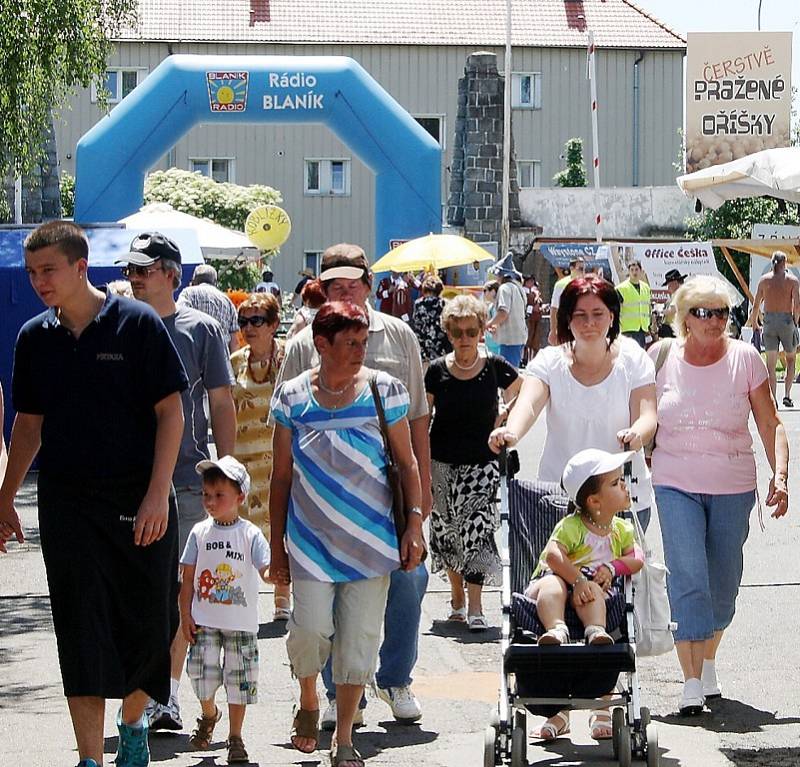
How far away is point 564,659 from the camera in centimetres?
580

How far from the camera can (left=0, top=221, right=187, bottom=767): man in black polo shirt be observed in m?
5.74

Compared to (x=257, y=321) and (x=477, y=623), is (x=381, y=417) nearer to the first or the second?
(x=477, y=623)

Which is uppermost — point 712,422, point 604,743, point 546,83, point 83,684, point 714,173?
point 546,83

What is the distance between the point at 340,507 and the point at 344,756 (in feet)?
2.96

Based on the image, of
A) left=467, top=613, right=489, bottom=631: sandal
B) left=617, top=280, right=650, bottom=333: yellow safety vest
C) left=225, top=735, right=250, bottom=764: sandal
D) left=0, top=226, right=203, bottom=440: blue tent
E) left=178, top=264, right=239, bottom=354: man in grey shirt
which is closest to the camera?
left=225, top=735, right=250, bottom=764: sandal

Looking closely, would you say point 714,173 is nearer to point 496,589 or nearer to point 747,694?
point 496,589

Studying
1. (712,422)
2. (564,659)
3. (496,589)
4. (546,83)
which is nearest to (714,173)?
(496,589)

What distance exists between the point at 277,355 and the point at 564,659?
4067mm

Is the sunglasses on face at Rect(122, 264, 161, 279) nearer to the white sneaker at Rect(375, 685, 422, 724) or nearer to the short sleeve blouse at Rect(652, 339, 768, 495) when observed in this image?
the white sneaker at Rect(375, 685, 422, 724)

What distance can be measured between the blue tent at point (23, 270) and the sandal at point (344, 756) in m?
9.45

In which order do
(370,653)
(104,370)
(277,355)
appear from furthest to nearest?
(277,355)
(370,653)
(104,370)

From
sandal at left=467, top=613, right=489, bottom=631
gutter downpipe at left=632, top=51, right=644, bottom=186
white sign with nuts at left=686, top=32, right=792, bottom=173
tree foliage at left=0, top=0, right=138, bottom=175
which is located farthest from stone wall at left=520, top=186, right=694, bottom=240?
sandal at left=467, top=613, right=489, bottom=631

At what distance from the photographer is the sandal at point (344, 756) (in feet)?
20.4

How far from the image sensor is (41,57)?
596 inches
